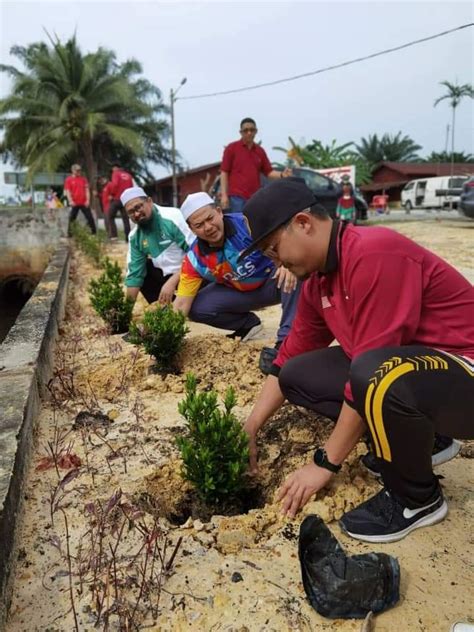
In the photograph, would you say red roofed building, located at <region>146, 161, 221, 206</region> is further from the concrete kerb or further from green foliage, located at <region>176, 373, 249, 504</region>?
green foliage, located at <region>176, 373, 249, 504</region>

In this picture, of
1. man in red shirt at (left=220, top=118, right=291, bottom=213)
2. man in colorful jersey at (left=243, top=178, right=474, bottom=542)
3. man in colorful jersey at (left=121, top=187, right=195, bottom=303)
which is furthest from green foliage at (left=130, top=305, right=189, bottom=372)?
man in red shirt at (left=220, top=118, right=291, bottom=213)

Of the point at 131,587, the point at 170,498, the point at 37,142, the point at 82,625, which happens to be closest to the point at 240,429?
the point at 170,498

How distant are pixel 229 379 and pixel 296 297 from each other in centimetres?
66

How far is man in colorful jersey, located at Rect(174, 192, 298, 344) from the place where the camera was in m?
3.27

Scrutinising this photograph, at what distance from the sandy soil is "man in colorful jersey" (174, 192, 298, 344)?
2.92 feet

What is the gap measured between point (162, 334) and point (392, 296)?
1929 mm

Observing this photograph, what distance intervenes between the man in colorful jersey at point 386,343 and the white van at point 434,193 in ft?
70.9

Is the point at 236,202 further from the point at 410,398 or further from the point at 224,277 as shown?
the point at 410,398

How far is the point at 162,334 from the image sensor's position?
3.28 metres

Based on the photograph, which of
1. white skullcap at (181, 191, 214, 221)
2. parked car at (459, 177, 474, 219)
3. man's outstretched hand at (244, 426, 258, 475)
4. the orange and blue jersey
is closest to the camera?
man's outstretched hand at (244, 426, 258, 475)

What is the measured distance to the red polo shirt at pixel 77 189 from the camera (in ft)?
39.4

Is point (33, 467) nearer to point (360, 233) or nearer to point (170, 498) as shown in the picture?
point (170, 498)

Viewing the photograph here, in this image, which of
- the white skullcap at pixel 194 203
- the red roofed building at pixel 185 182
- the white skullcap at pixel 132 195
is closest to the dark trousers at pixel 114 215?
the white skullcap at pixel 132 195

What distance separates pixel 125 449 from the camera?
246 centimetres
